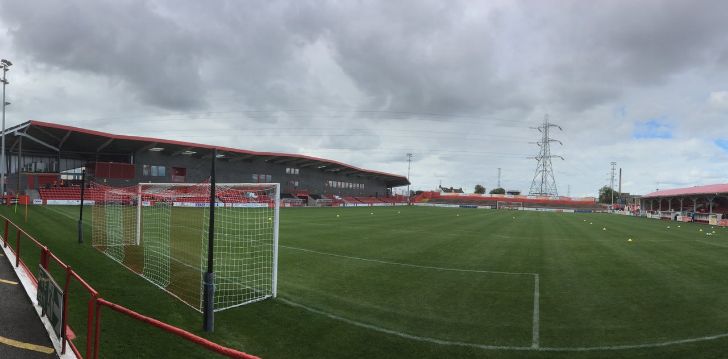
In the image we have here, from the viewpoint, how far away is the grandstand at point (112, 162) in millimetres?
42188

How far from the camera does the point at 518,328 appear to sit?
23.0 feet

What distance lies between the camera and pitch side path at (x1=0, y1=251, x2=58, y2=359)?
17.1 feet

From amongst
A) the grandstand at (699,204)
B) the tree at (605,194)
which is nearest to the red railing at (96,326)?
the grandstand at (699,204)

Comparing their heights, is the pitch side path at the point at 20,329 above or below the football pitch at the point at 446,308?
above

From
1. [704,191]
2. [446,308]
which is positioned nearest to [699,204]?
[704,191]

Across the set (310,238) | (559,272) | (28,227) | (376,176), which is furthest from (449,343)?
(376,176)

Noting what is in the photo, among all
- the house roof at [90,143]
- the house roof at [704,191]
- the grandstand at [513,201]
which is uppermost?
the house roof at [90,143]

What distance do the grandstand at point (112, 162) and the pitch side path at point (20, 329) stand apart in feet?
87.3

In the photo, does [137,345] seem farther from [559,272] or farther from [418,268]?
[559,272]

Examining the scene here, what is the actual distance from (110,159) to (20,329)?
54496 mm

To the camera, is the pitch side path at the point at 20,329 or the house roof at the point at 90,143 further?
the house roof at the point at 90,143

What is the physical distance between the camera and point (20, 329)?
19.4ft

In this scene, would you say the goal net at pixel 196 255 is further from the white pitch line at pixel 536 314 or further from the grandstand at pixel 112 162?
A: the grandstand at pixel 112 162

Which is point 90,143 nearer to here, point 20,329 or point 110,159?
point 110,159
